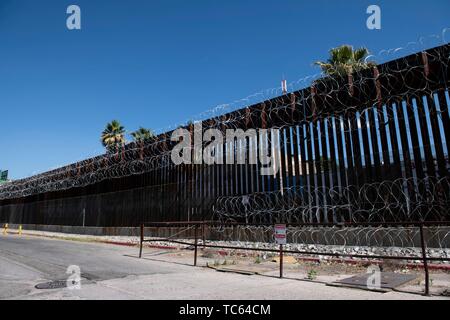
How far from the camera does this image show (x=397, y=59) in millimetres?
10359

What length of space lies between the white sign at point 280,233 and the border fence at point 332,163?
3497 mm

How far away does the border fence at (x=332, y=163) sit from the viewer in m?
9.52

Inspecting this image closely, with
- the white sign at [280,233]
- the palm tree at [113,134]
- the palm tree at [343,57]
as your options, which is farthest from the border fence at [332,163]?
the palm tree at [113,134]

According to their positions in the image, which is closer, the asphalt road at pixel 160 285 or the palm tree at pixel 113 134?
the asphalt road at pixel 160 285

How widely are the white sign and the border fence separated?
3497mm

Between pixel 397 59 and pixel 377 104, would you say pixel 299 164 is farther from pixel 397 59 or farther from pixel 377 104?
pixel 397 59

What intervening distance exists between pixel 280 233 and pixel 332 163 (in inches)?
167

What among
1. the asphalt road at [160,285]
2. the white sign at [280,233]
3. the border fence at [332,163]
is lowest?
the asphalt road at [160,285]

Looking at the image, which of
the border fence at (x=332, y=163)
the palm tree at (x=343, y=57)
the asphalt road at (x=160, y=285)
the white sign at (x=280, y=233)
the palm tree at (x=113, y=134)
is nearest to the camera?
the asphalt road at (x=160, y=285)

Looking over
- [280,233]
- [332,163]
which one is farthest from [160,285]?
[332,163]

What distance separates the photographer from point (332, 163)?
37.0 ft

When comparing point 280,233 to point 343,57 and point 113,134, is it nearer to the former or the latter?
point 343,57

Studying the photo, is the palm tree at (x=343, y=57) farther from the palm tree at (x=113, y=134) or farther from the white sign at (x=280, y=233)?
the palm tree at (x=113, y=134)
